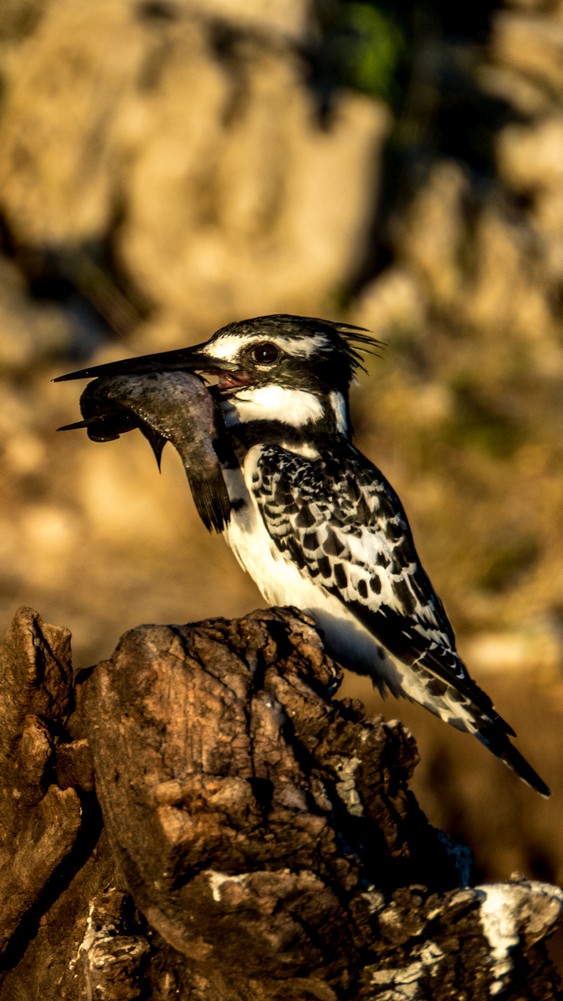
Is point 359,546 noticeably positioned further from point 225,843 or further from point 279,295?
point 279,295

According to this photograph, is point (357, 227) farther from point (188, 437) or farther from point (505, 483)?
point (188, 437)

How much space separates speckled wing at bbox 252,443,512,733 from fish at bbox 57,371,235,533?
1.23 ft

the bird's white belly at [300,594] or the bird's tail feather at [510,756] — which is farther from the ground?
the bird's white belly at [300,594]

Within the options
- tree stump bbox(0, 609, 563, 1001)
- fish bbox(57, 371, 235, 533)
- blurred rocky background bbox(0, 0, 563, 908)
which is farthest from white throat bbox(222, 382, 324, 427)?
blurred rocky background bbox(0, 0, 563, 908)

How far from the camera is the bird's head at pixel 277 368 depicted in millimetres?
4684

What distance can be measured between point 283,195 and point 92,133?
1863 mm

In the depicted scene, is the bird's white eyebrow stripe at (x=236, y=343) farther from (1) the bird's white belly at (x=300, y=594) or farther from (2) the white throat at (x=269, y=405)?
(1) the bird's white belly at (x=300, y=594)

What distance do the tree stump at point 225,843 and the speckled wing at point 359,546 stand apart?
34.4 inches

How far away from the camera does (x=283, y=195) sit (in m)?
12.1

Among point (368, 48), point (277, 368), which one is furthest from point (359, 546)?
point (368, 48)

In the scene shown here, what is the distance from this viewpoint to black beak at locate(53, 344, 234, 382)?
4.30 meters

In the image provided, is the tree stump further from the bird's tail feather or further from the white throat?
the white throat

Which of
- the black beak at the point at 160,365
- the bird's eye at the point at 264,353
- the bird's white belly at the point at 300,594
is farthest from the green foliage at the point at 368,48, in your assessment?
the bird's white belly at the point at 300,594

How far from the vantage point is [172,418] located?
161 inches
